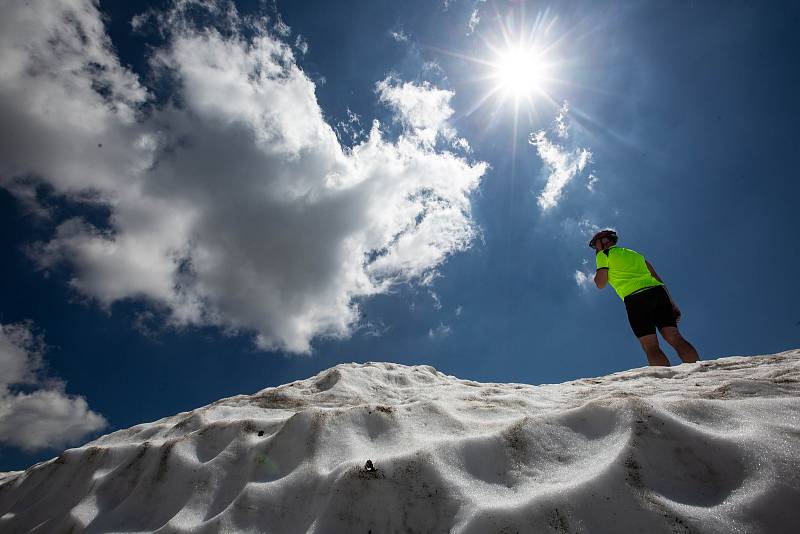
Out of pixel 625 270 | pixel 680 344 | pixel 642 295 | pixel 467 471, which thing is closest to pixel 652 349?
pixel 680 344

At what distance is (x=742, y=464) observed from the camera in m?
1.34

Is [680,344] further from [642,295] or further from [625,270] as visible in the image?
[625,270]

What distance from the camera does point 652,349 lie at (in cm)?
484

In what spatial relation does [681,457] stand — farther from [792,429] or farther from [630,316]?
[630,316]

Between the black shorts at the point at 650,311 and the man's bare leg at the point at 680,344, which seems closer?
the man's bare leg at the point at 680,344

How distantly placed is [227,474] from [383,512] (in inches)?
37.6

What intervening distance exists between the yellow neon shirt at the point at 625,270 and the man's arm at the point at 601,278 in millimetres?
47

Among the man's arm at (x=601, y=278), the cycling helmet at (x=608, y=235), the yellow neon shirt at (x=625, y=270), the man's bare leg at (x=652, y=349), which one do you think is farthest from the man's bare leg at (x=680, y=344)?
the cycling helmet at (x=608, y=235)

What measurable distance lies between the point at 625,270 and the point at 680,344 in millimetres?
1096

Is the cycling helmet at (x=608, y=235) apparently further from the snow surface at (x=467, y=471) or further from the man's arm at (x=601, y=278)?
the snow surface at (x=467, y=471)

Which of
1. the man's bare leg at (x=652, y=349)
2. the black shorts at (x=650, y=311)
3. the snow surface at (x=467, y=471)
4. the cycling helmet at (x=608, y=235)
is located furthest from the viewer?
the cycling helmet at (x=608, y=235)

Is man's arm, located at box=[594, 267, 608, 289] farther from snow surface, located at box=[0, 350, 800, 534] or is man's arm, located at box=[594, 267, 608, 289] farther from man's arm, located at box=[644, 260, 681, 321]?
snow surface, located at box=[0, 350, 800, 534]

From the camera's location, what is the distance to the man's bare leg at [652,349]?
4680 millimetres

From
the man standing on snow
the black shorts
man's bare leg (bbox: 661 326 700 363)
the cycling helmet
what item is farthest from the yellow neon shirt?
man's bare leg (bbox: 661 326 700 363)
